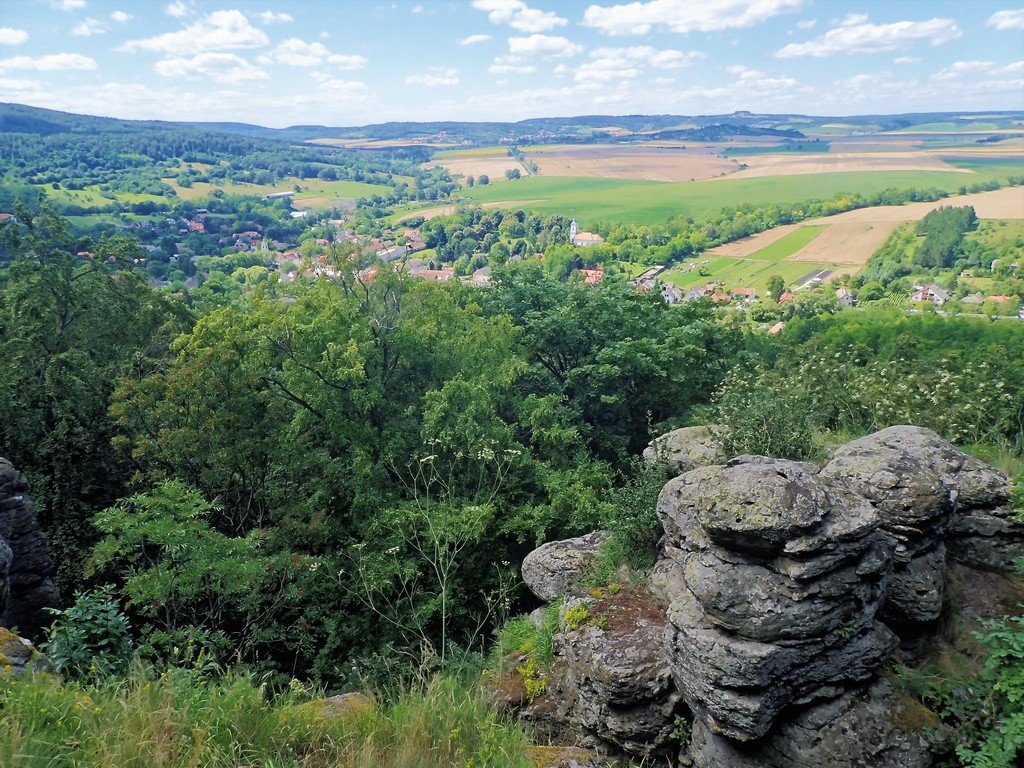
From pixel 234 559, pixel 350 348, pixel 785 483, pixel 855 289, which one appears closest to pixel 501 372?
pixel 350 348

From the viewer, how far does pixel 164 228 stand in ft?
319

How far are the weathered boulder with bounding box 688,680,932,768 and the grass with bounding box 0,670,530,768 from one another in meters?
3.17

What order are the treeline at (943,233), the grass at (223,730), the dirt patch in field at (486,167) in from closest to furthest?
the grass at (223,730) → the treeline at (943,233) → the dirt patch in field at (486,167)

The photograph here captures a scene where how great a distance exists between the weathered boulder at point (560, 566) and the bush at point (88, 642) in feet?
20.5

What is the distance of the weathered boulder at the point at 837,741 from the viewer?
691 centimetres

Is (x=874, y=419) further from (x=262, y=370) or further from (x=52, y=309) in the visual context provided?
(x=52, y=309)

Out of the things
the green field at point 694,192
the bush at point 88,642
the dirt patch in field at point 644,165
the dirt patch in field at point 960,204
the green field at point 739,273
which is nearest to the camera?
the bush at point 88,642

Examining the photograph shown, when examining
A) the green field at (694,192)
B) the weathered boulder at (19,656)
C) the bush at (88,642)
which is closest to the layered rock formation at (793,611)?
the bush at (88,642)

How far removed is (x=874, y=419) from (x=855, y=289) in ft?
214

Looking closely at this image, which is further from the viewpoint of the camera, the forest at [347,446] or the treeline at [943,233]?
the treeline at [943,233]

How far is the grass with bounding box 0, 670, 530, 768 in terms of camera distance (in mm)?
4195

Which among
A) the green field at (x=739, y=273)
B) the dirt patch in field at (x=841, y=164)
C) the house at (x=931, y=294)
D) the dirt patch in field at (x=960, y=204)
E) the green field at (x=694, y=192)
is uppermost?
the dirt patch in field at (x=841, y=164)

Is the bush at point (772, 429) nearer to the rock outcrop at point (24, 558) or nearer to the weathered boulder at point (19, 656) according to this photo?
the weathered boulder at point (19, 656)

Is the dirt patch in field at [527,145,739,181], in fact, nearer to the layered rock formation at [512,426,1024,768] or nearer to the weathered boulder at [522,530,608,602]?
the weathered boulder at [522,530,608,602]
